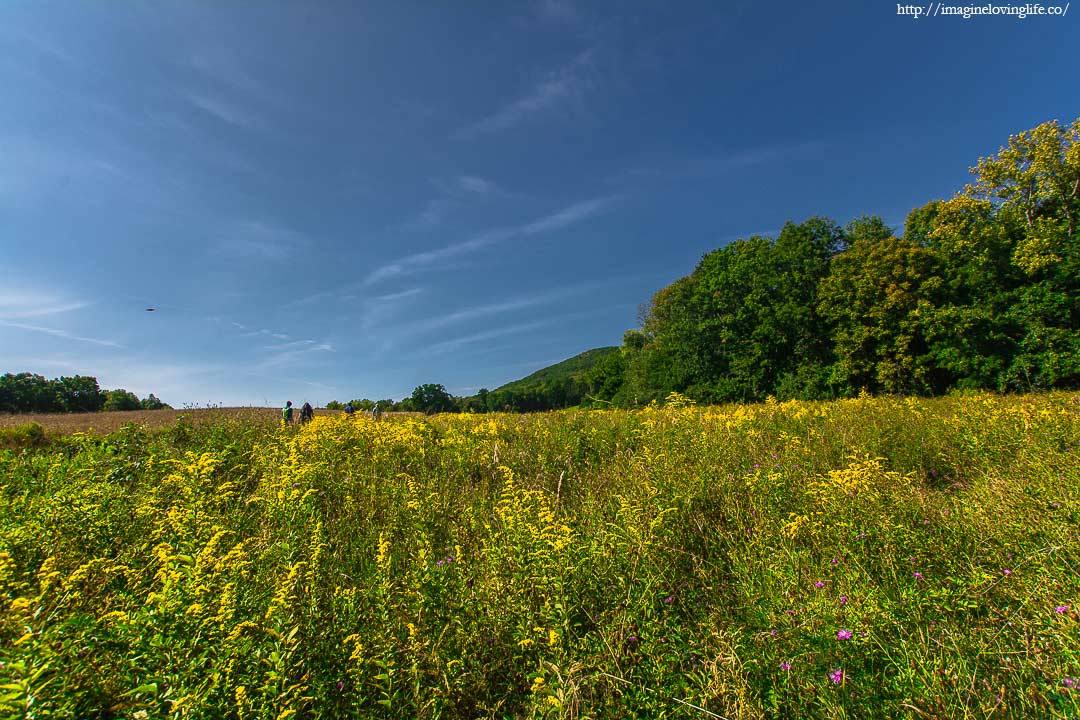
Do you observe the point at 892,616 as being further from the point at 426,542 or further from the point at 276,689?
the point at 276,689

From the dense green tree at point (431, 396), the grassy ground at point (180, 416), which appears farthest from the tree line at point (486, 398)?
the grassy ground at point (180, 416)

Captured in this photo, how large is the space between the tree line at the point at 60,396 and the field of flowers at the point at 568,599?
43.6 metres

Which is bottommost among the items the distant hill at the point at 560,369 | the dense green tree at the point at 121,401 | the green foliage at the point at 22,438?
the green foliage at the point at 22,438

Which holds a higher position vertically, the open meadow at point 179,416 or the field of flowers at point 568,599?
the open meadow at point 179,416

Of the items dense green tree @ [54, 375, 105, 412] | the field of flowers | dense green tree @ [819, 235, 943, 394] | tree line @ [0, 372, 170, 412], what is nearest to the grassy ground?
the field of flowers

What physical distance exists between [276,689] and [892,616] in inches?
114

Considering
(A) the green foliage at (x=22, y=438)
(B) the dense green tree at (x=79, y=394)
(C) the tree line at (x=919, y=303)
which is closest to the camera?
(A) the green foliage at (x=22, y=438)

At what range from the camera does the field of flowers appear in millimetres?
1698

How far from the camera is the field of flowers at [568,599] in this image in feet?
5.57

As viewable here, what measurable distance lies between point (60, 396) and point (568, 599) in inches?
2904

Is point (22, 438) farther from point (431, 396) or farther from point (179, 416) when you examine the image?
point (431, 396)

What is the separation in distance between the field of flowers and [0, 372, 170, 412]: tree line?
143 ft

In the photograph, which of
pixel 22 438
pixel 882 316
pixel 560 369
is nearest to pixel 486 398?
pixel 560 369

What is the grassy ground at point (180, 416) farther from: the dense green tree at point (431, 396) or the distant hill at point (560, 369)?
the distant hill at point (560, 369)
